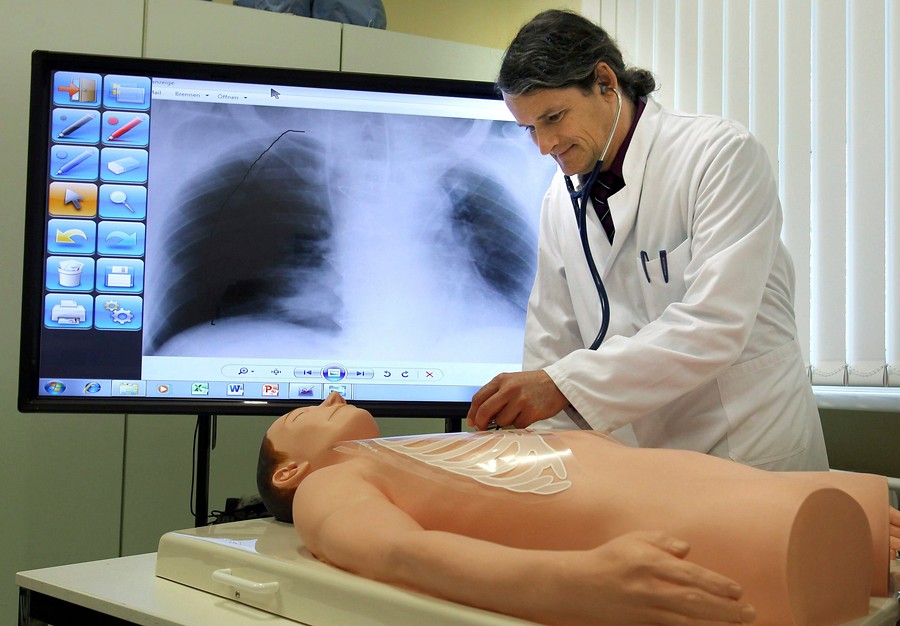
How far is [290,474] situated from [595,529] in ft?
1.80


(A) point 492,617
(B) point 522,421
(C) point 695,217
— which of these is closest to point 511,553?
(A) point 492,617

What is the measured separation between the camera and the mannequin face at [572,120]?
1.55 m

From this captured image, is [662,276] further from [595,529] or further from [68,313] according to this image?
[68,313]


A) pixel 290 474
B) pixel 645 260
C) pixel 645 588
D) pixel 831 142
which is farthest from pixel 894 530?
pixel 831 142

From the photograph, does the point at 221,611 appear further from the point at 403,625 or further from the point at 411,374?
the point at 411,374

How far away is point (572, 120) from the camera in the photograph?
157 centimetres

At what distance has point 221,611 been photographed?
3.43ft

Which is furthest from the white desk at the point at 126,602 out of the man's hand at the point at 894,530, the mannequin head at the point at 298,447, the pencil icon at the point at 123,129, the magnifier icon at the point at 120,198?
the pencil icon at the point at 123,129

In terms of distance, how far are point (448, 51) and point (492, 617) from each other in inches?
85.7

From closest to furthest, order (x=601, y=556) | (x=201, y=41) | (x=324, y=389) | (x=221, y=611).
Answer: (x=601, y=556) → (x=221, y=611) → (x=324, y=389) → (x=201, y=41)

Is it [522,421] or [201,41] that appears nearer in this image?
[522,421]

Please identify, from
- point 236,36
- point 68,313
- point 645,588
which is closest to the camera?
point 645,588

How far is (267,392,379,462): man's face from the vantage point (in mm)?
1331

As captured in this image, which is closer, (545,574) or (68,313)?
(545,574)
